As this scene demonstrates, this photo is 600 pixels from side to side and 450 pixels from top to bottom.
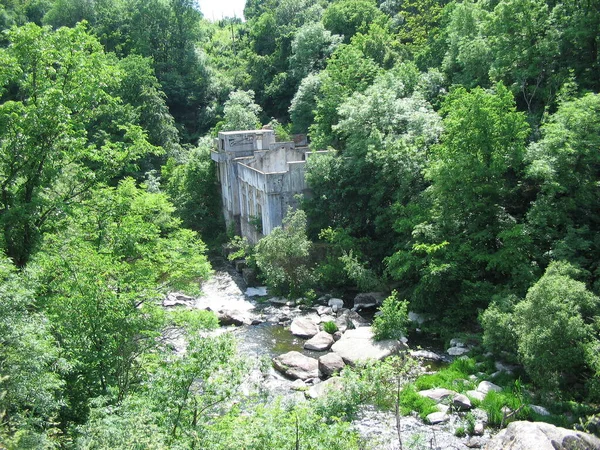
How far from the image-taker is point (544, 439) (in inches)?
555

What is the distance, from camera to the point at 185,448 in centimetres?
980

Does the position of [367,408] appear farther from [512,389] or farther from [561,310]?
[561,310]

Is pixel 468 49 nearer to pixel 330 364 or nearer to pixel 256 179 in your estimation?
pixel 256 179

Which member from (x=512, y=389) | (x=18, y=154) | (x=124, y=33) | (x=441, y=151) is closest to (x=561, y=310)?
(x=512, y=389)

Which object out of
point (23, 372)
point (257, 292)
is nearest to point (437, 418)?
point (23, 372)

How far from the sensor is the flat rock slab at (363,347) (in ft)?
70.6

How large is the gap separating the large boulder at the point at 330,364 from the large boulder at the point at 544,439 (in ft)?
24.1

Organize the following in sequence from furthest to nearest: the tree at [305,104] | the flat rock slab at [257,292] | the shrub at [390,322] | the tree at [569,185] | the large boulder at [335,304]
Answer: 1. the tree at [305,104]
2. the flat rock slab at [257,292]
3. the large boulder at [335,304]
4. the shrub at [390,322]
5. the tree at [569,185]

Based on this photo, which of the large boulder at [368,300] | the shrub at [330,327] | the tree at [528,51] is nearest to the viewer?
the shrub at [330,327]

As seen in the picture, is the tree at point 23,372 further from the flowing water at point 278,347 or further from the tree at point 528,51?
the tree at point 528,51

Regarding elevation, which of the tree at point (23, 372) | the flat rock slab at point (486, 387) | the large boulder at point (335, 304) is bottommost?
the flat rock slab at point (486, 387)

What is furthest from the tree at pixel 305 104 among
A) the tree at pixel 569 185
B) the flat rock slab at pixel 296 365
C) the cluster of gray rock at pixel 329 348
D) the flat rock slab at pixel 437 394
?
the flat rock slab at pixel 437 394

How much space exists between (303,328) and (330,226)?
7.28m

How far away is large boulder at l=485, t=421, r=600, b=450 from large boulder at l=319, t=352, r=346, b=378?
24.1 feet
